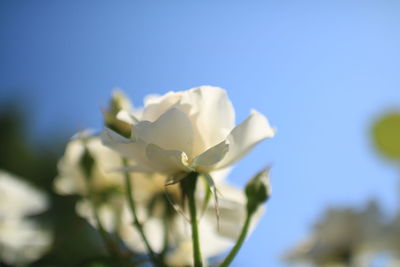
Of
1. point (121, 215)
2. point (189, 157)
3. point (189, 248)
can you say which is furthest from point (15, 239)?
point (189, 157)

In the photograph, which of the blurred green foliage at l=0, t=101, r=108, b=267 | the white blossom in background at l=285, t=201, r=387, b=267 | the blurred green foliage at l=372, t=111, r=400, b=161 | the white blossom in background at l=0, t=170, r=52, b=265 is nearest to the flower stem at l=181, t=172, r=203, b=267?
the white blossom in background at l=0, t=170, r=52, b=265

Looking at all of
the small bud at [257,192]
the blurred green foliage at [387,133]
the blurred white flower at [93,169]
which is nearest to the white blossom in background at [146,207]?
the blurred white flower at [93,169]

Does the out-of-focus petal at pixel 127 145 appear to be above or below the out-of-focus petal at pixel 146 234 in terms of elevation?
above

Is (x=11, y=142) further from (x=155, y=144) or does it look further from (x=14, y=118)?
(x=155, y=144)

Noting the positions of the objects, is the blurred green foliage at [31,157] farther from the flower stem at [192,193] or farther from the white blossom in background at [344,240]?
the flower stem at [192,193]

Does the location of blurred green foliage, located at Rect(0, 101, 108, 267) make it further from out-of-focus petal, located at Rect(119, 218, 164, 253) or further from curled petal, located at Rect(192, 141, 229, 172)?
curled petal, located at Rect(192, 141, 229, 172)

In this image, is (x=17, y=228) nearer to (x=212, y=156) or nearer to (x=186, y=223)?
(x=186, y=223)

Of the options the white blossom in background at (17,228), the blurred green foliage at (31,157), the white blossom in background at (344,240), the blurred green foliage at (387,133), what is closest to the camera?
the white blossom in background at (17,228)
